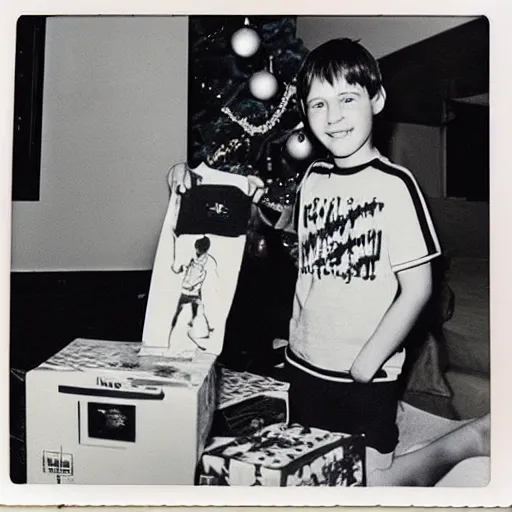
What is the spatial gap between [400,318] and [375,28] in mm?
486

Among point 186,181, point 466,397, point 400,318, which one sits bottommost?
point 466,397

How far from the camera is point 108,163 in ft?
3.79

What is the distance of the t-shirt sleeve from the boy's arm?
0.06 ft

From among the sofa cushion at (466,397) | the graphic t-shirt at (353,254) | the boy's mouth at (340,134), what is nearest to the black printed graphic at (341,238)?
the graphic t-shirt at (353,254)

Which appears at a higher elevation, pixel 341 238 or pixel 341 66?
pixel 341 66

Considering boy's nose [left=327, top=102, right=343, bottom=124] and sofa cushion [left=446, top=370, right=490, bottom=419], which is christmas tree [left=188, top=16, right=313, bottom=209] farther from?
sofa cushion [left=446, top=370, right=490, bottom=419]

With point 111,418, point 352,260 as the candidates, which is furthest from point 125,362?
point 352,260

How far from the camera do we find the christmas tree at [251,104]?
3.77 ft

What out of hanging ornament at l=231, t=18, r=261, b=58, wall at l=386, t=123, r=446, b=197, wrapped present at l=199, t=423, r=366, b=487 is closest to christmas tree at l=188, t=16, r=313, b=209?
hanging ornament at l=231, t=18, r=261, b=58

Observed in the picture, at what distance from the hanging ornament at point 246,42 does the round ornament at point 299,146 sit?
0.52ft

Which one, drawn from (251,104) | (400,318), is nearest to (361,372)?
(400,318)

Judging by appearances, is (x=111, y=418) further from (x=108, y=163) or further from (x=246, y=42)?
(x=246, y=42)
